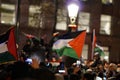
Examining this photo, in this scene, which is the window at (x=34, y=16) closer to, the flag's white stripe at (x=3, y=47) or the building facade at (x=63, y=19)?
the building facade at (x=63, y=19)

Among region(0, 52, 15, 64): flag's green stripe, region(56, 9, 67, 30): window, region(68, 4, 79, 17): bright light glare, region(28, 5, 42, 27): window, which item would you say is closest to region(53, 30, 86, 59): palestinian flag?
region(68, 4, 79, 17): bright light glare

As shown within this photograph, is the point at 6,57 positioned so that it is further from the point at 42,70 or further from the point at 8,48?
the point at 42,70

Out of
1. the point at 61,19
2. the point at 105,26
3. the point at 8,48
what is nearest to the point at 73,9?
the point at 8,48

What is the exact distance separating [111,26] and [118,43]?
2.31 m

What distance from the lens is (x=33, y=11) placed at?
114 ft

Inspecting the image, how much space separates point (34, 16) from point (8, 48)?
85.3 feet

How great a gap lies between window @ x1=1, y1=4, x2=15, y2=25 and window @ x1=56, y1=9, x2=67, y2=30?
154 inches

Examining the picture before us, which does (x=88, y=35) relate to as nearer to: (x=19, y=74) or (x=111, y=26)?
(x=111, y=26)

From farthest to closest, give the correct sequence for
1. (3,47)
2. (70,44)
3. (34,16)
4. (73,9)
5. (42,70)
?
(34,16) < (73,9) < (70,44) < (3,47) < (42,70)

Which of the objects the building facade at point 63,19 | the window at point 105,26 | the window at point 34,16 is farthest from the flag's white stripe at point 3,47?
the window at point 105,26

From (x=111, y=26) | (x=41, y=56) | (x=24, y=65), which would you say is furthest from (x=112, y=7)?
(x=24, y=65)

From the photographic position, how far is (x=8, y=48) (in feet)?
26.2

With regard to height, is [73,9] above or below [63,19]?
above

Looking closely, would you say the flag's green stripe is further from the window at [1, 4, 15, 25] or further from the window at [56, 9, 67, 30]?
the window at [56, 9, 67, 30]
